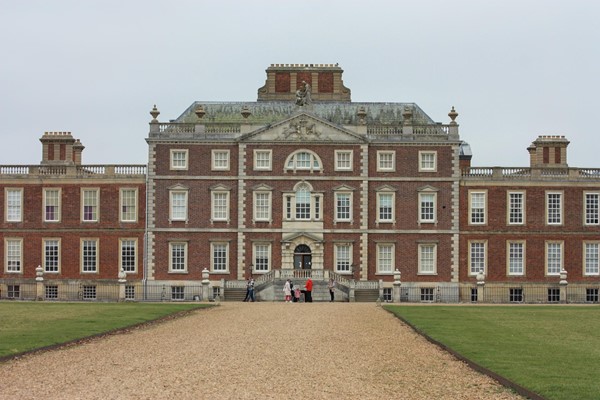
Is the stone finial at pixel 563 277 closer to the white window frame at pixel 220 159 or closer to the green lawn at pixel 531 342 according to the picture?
the green lawn at pixel 531 342

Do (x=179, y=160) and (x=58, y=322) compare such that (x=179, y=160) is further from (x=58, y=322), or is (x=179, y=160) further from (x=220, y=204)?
(x=58, y=322)

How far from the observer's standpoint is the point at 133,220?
6481 centimetres

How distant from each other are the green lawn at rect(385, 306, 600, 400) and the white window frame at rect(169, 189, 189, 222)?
20941 mm

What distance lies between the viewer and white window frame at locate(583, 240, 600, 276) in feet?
211

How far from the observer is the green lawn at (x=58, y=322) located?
2781 cm

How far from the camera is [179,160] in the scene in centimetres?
6406

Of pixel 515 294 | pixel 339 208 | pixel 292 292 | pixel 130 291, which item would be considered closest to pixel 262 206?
pixel 339 208

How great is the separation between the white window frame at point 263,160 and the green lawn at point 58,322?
52.9 ft

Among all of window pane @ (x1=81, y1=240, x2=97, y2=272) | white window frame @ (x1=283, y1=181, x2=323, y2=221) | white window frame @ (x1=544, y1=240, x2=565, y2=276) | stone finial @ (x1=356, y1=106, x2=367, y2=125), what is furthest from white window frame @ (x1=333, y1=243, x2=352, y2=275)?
window pane @ (x1=81, y1=240, x2=97, y2=272)

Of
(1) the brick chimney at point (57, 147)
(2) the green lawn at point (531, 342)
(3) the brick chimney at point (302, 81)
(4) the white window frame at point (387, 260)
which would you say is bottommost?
(2) the green lawn at point (531, 342)

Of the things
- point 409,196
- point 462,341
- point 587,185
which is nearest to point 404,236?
point 409,196

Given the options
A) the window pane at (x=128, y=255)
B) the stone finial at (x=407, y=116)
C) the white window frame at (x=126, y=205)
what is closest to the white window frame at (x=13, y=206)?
the white window frame at (x=126, y=205)

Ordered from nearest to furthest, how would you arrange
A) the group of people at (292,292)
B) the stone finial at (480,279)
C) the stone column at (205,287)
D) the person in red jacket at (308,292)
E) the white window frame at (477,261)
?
1. the person in red jacket at (308,292)
2. the group of people at (292,292)
3. the stone column at (205,287)
4. the stone finial at (480,279)
5. the white window frame at (477,261)

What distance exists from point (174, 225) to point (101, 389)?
4397 cm
